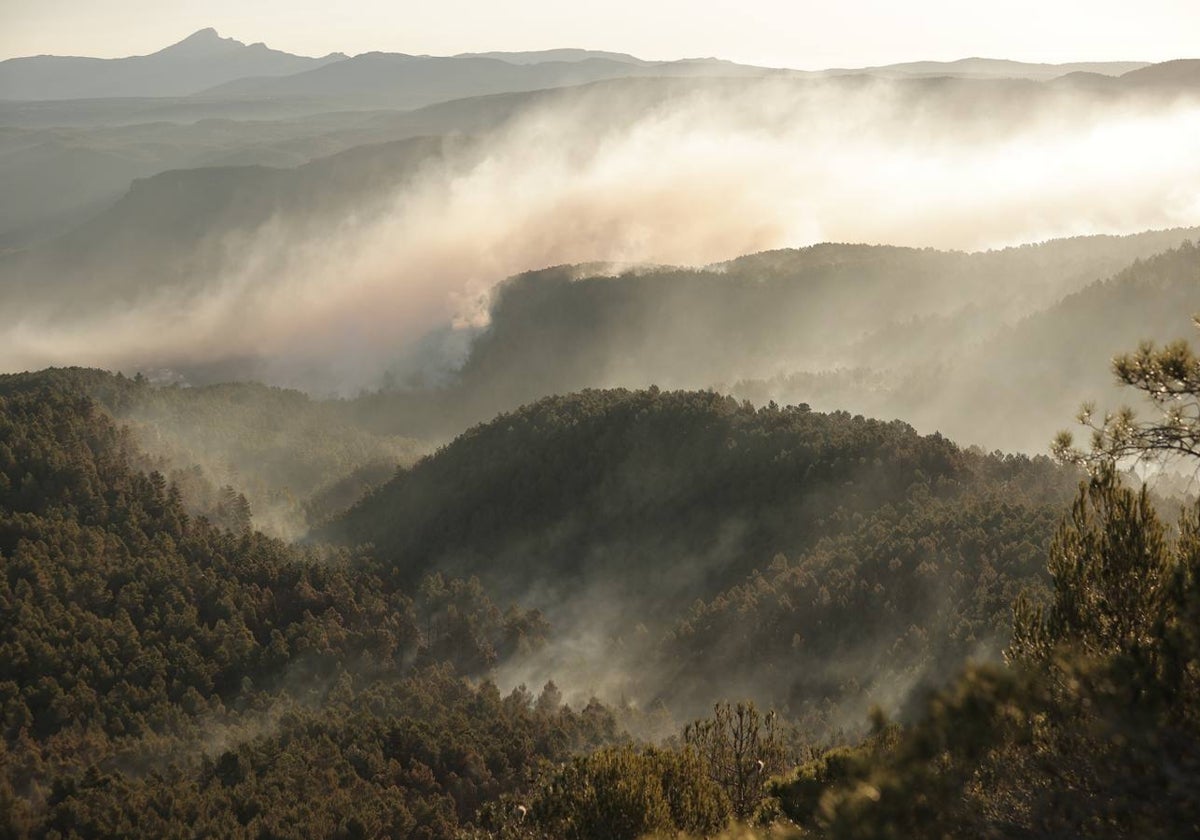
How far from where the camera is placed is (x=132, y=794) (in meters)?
69.4

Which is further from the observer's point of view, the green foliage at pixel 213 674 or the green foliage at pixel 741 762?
the green foliage at pixel 213 674

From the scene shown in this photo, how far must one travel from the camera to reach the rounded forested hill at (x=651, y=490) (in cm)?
10419

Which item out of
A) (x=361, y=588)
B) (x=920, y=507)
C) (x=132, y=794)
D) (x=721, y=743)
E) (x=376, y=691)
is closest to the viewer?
(x=721, y=743)

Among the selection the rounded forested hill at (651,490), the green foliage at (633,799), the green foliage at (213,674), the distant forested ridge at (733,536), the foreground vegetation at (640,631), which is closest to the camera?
the foreground vegetation at (640,631)

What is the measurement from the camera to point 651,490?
12231cm

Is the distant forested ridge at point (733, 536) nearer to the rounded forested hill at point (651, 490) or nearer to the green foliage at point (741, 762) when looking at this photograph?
the rounded forested hill at point (651, 490)

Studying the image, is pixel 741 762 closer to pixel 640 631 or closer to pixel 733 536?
pixel 640 631

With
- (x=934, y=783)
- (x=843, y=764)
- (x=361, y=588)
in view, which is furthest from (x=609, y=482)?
(x=934, y=783)

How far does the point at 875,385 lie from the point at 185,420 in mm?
110772

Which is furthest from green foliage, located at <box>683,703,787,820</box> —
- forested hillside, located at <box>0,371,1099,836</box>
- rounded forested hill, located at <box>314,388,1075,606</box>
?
rounded forested hill, located at <box>314,388,1075,606</box>

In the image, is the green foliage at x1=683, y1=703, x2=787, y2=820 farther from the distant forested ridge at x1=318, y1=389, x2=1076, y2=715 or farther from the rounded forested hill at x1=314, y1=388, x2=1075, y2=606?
the rounded forested hill at x1=314, y1=388, x2=1075, y2=606

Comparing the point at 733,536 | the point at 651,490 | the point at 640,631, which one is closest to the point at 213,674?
the point at 640,631

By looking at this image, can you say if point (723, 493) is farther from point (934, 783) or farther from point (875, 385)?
point (934, 783)

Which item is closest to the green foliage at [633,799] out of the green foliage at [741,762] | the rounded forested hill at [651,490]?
the green foliage at [741,762]
